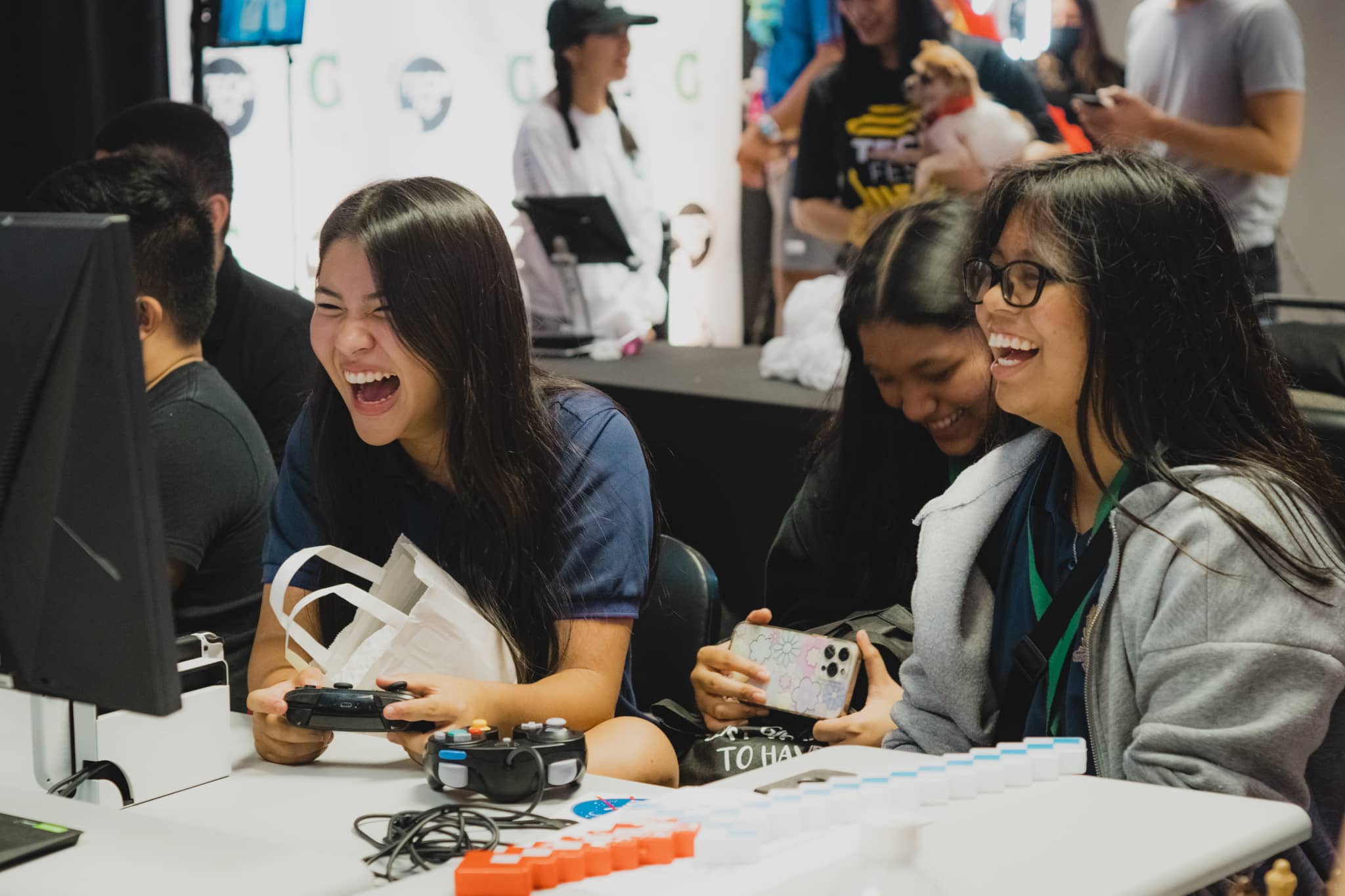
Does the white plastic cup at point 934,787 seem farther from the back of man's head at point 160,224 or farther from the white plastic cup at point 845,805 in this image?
the back of man's head at point 160,224

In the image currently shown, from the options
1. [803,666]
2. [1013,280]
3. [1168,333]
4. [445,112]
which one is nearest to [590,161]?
[445,112]

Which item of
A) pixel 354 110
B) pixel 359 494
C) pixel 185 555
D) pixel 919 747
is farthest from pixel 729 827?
pixel 354 110

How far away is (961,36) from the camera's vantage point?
4.33 metres

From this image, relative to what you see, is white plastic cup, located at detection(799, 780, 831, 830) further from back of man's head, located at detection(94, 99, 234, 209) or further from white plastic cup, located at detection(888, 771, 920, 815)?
back of man's head, located at detection(94, 99, 234, 209)

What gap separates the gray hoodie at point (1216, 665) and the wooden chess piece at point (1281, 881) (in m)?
0.16

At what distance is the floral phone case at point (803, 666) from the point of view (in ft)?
6.19

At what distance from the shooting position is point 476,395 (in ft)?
5.83

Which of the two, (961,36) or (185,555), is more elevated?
(961,36)

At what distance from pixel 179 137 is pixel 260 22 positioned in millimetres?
773

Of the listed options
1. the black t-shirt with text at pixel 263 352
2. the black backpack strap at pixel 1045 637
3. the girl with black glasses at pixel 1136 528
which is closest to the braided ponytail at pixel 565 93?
the black t-shirt with text at pixel 263 352

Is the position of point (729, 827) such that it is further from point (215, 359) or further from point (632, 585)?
→ point (215, 359)

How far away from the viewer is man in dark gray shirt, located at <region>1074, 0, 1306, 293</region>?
352 cm

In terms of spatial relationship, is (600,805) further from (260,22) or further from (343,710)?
(260,22)

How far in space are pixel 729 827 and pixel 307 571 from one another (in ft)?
3.08
